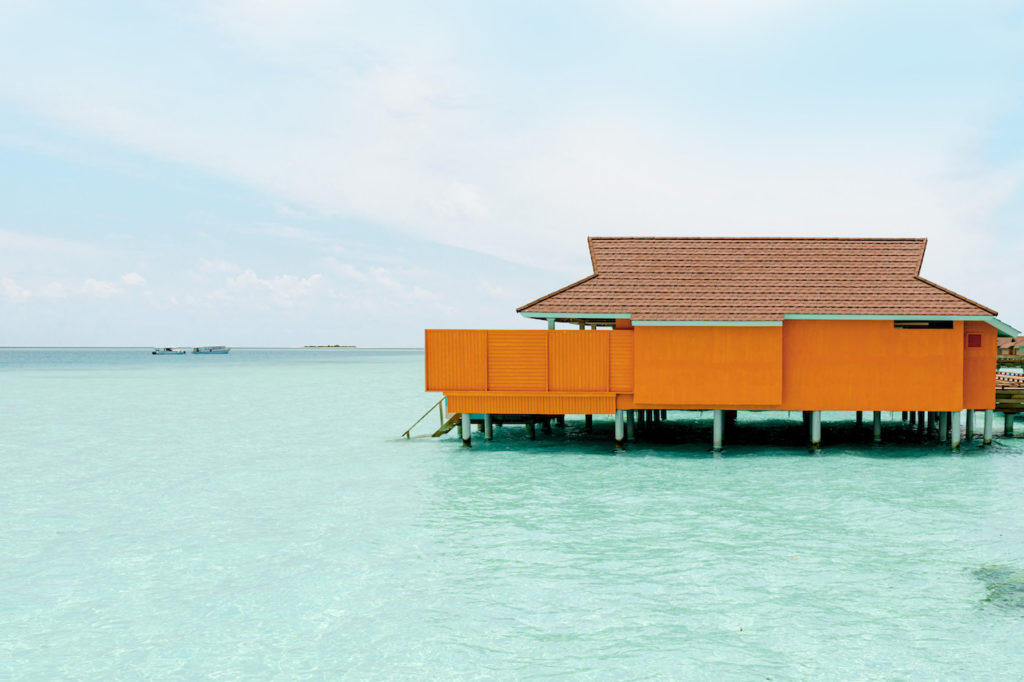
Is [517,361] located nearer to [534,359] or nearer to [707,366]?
[534,359]

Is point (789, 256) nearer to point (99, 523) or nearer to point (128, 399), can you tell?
point (99, 523)

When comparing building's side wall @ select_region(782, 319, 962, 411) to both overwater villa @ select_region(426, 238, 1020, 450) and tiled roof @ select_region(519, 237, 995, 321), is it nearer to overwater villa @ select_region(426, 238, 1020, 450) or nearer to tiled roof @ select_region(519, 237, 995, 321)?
overwater villa @ select_region(426, 238, 1020, 450)

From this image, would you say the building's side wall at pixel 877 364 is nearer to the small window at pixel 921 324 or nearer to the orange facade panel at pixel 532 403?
the small window at pixel 921 324

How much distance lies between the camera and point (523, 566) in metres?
10.5

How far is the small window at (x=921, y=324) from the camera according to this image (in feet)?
64.6

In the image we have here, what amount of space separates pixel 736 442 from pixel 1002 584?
13.3 m

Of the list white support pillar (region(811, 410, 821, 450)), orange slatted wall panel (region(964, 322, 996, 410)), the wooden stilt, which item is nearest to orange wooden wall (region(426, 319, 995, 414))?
orange slatted wall panel (region(964, 322, 996, 410))

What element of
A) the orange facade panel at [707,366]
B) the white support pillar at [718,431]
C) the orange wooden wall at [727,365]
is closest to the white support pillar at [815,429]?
the orange wooden wall at [727,365]

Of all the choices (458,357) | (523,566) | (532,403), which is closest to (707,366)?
(532,403)

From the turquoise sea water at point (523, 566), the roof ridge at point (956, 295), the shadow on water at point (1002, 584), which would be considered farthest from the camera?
the roof ridge at point (956, 295)

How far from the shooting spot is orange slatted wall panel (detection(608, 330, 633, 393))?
19.7 metres

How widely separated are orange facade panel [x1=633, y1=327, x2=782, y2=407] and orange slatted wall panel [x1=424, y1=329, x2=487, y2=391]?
4555mm

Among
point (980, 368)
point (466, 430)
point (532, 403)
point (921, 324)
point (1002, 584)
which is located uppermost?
point (921, 324)

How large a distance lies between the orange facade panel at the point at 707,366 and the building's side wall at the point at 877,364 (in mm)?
891
